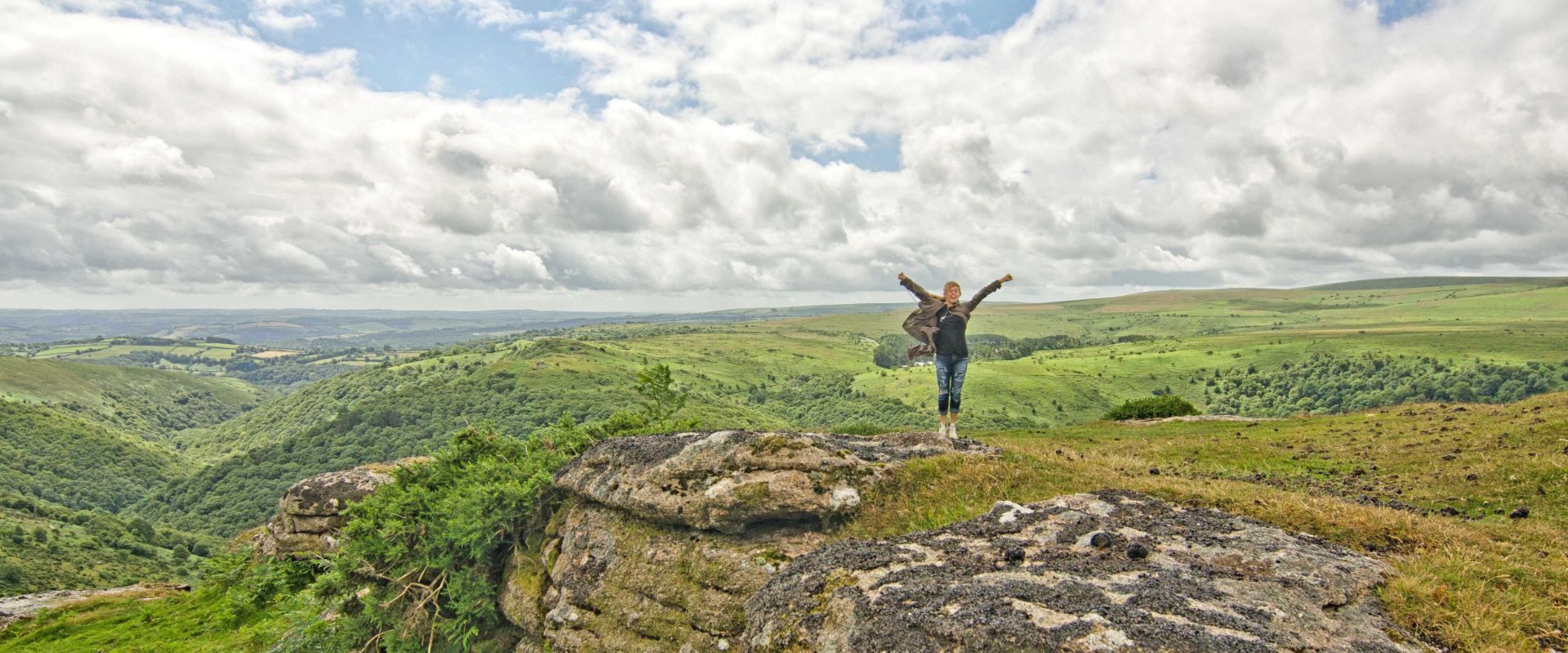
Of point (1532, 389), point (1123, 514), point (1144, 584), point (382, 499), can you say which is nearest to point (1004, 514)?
point (1123, 514)

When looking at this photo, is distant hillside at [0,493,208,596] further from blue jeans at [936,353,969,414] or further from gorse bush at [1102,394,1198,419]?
gorse bush at [1102,394,1198,419]

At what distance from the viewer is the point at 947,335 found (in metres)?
17.0

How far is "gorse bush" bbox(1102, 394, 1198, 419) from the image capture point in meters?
40.9

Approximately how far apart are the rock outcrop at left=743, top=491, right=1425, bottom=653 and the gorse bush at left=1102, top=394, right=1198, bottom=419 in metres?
34.7

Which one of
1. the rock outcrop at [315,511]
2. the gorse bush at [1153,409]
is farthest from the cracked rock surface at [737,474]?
the gorse bush at [1153,409]

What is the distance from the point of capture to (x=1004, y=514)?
11.0m

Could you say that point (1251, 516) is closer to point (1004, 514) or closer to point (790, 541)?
point (1004, 514)

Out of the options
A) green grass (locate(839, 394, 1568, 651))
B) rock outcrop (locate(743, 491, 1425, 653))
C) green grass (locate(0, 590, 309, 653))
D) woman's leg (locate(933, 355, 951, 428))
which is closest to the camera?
rock outcrop (locate(743, 491, 1425, 653))

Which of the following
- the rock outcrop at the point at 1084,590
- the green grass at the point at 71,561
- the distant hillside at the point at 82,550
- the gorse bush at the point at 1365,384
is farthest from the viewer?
the gorse bush at the point at 1365,384

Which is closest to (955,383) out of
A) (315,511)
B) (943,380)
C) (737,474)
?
(943,380)

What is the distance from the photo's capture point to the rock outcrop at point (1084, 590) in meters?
6.68

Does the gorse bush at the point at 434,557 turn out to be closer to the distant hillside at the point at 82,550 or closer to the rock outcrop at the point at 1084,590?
the rock outcrop at the point at 1084,590

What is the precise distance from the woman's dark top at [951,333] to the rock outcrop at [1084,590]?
6474mm

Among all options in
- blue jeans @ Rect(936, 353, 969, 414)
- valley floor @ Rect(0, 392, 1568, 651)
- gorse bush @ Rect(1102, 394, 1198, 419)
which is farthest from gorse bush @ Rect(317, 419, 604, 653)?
gorse bush @ Rect(1102, 394, 1198, 419)
